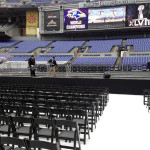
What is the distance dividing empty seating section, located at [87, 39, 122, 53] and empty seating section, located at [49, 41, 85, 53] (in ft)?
5.73

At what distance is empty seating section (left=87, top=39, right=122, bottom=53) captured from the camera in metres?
22.7

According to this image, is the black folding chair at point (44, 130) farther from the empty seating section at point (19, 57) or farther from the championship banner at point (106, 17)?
the championship banner at point (106, 17)

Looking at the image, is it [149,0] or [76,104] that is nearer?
[76,104]

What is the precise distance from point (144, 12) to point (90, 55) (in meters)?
8.15

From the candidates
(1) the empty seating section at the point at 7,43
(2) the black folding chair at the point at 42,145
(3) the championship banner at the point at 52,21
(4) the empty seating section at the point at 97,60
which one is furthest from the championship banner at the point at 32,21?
(2) the black folding chair at the point at 42,145

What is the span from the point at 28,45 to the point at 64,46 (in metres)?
5.64

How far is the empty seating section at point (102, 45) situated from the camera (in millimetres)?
22731

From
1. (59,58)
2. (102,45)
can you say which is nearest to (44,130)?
(59,58)

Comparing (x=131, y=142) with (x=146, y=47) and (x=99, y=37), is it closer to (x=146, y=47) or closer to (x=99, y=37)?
(x=146, y=47)

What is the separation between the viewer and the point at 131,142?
4.07 metres

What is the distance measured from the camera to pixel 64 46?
1003 inches

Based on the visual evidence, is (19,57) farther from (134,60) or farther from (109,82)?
(109,82)

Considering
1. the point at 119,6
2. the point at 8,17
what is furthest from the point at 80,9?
the point at 8,17

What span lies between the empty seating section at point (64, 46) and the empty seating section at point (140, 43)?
674 cm
